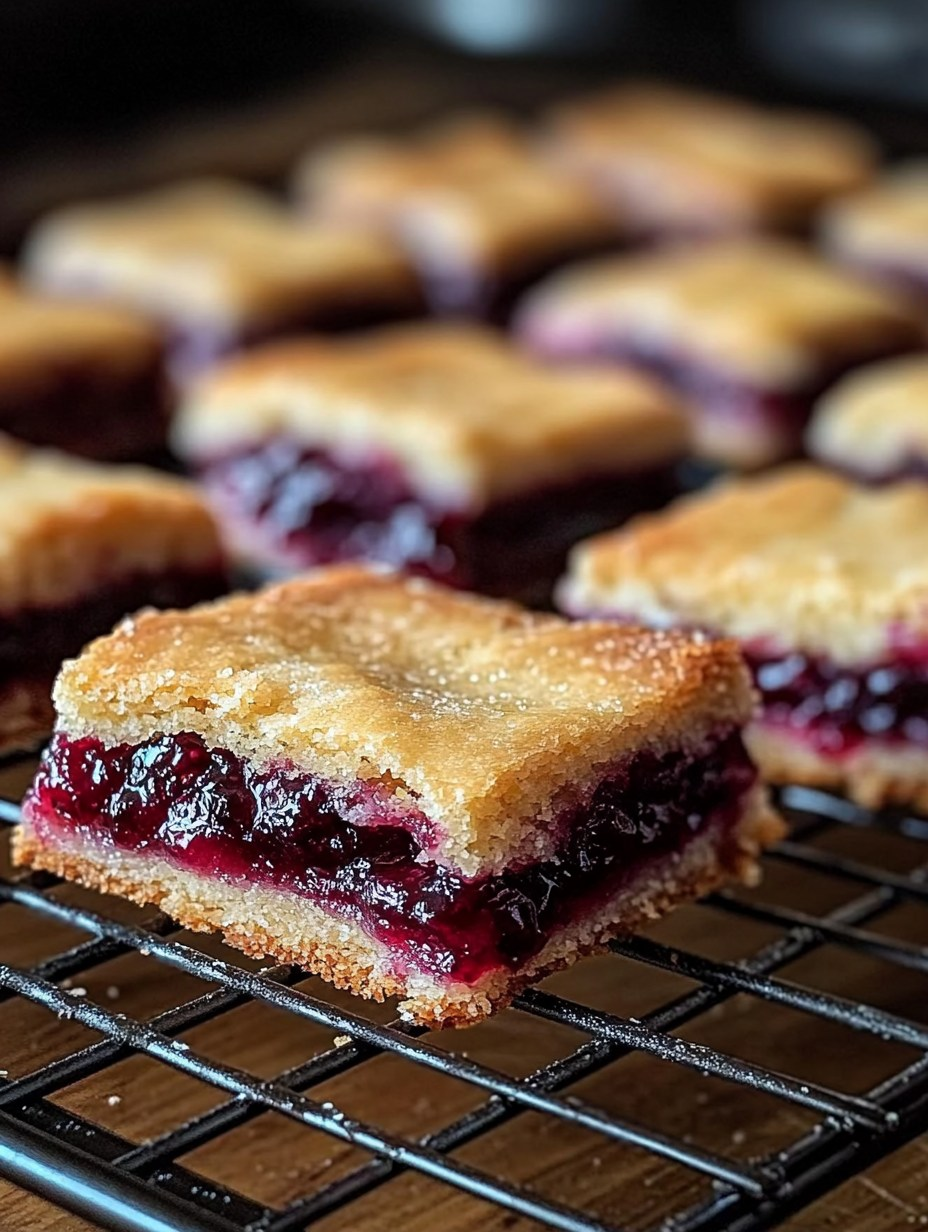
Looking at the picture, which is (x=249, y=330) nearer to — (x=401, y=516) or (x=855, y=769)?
(x=401, y=516)

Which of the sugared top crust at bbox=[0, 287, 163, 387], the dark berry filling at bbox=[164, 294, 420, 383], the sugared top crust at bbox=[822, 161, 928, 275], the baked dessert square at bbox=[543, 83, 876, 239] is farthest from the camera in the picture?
the baked dessert square at bbox=[543, 83, 876, 239]

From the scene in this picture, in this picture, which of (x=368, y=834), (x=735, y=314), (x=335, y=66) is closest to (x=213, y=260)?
(x=735, y=314)

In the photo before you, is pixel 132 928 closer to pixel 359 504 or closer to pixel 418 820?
pixel 418 820

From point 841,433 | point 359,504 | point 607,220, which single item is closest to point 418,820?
point 359,504

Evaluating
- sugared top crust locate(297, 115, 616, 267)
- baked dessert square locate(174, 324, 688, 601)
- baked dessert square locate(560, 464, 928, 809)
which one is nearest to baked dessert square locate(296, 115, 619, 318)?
sugared top crust locate(297, 115, 616, 267)

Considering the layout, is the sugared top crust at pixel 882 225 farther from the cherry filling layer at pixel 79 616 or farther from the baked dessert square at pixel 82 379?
the cherry filling layer at pixel 79 616

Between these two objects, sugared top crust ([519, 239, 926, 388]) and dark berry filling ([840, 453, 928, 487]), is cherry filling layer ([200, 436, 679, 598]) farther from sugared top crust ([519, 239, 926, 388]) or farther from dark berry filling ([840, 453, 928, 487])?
sugared top crust ([519, 239, 926, 388])

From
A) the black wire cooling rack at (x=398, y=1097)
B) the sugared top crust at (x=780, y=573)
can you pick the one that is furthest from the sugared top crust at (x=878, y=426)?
the black wire cooling rack at (x=398, y=1097)
